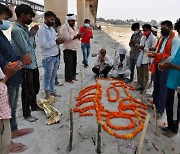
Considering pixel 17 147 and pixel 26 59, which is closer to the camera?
pixel 17 147

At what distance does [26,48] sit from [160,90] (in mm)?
2861

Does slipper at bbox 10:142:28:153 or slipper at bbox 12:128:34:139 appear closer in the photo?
slipper at bbox 10:142:28:153

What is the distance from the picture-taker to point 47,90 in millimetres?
5289

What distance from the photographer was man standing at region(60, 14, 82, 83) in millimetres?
6320

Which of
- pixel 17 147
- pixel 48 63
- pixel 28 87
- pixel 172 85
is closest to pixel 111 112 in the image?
pixel 172 85

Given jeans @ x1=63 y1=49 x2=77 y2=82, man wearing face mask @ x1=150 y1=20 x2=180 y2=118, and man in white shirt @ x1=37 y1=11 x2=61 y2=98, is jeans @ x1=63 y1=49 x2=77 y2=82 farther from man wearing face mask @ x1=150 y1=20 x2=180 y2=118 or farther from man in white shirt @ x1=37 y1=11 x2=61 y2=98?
man wearing face mask @ x1=150 y1=20 x2=180 y2=118

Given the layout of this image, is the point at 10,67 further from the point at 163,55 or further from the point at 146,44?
the point at 146,44

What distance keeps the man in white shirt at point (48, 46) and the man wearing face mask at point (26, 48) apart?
1.55 ft

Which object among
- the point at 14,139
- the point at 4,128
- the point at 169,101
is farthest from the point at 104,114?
the point at 4,128

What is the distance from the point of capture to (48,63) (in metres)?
5.14

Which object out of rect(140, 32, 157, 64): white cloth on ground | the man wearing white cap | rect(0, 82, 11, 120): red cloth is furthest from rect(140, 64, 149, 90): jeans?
rect(0, 82, 11, 120): red cloth

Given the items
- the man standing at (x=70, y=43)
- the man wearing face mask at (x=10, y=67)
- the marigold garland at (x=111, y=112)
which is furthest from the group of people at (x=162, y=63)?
the man wearing face mask at (x=10, y=67)

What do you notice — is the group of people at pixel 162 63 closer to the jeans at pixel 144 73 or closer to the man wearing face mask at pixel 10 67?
the jeans at pixel 144 73

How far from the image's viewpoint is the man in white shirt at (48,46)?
484cm
